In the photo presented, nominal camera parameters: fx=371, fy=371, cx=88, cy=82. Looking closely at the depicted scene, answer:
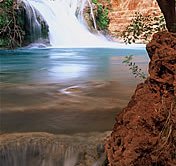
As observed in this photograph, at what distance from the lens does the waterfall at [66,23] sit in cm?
1631

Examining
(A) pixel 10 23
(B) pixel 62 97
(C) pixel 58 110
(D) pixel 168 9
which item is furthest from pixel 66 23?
(D) pixel 168 9

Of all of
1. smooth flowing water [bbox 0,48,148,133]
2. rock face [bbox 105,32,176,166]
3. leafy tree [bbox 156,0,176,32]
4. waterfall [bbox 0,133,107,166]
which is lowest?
smooth flowing water [bbox 0,48,148,133]

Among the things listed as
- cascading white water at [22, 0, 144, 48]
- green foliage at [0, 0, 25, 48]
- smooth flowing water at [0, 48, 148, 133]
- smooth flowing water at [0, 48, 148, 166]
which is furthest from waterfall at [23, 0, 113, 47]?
smooth flowing water at [0, 48, 148, 166]

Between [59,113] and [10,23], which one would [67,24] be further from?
[59,113]

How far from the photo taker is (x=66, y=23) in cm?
1791

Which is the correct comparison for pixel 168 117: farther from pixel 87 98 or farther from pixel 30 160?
pixel 87 98

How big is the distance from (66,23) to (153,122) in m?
16.2

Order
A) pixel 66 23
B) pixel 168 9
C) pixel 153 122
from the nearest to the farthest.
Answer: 1. pixel 153 122
2. pixel 168 9
3. pixel 66 23

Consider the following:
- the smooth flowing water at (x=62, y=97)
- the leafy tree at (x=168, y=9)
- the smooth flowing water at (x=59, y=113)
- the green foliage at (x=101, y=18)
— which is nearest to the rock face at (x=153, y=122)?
the leafy tree at (x=168, y=9)

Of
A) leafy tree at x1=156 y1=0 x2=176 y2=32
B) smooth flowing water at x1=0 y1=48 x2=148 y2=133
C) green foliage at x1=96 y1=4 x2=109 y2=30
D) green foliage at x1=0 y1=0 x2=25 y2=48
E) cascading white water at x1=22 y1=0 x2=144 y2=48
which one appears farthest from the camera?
green foliage at x1=96 y1=4 x2=109 y2=30

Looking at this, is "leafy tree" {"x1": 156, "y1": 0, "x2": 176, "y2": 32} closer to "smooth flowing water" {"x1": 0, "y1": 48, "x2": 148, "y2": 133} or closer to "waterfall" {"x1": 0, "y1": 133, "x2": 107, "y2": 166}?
"waterfall" {"x1": 0, "y1": 133, "x2": 107, "y2": 166}

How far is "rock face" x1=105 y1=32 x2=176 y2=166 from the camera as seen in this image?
77.3 inches

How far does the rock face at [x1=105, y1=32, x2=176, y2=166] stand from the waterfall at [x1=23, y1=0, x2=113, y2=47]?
13.3 metres

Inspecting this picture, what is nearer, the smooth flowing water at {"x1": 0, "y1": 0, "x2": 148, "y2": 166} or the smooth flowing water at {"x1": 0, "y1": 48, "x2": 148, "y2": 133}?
the smooth flowing water at {"x1": 0, "y1": 0, "x2": 148, "y2": 166}
